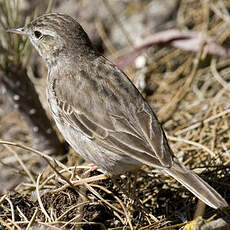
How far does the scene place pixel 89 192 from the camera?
4.04 meters

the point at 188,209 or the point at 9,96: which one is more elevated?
Result: the point at 9,96

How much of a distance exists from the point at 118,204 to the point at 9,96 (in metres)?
2.01

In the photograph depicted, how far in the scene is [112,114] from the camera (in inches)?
159

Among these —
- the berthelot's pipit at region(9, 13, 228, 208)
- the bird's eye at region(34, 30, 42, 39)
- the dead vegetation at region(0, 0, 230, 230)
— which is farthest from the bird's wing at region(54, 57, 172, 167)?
the bird's eye at region(34, 30, 42, 39)

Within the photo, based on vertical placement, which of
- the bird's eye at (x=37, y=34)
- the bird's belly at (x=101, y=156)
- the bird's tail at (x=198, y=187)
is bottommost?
the bird's tail at (x=198, y=187)

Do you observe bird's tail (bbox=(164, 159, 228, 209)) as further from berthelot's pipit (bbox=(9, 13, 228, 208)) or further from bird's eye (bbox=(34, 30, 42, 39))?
bird's eye (bbox=(34, 30, 42, 39))

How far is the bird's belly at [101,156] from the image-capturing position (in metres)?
3.92

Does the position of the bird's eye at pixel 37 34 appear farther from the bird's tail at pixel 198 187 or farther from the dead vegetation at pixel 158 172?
the bird's tail at pixel 198 187

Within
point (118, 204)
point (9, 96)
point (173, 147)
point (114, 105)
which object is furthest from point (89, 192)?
point (9, 96)

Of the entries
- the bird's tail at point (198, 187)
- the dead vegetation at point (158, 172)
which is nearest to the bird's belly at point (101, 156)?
the dead vegetation at point (158, 172)

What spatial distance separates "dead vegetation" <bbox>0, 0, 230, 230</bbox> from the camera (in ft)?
12.6

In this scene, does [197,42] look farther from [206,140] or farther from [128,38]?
[206,140]

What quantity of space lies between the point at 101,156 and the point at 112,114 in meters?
0.36

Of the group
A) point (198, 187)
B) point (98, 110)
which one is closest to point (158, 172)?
point (98, 110)
